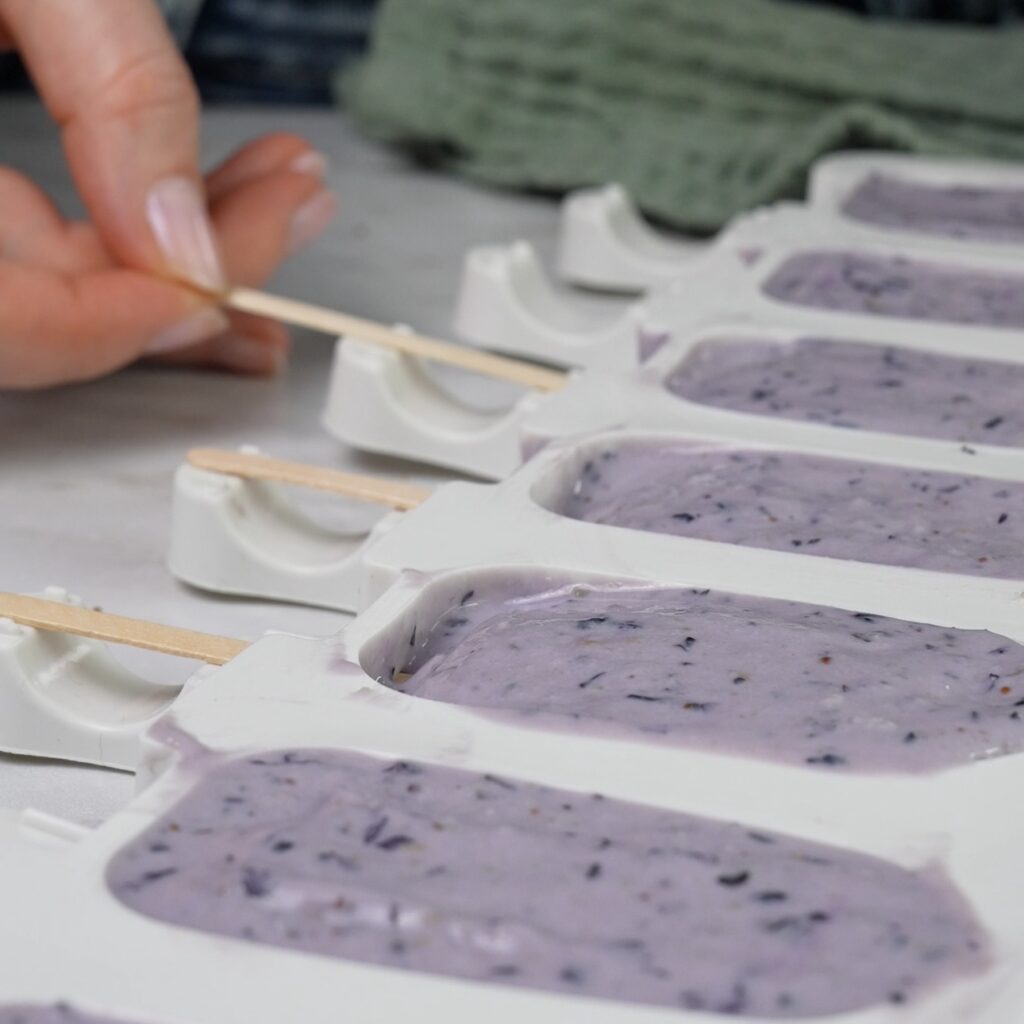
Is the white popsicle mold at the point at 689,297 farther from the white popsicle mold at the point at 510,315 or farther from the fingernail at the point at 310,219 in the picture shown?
the fingernail at the point at 310,219

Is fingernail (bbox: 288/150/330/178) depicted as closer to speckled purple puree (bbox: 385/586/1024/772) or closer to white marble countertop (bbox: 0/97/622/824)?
white marble countertop (bbox: 0/97/622/824)

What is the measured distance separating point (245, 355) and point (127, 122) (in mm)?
221

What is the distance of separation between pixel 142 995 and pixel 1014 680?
0.31 m

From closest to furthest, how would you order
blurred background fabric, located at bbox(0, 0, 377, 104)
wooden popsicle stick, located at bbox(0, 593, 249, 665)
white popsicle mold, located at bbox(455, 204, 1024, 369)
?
wooden popsicle stick, located at bbox(0, 593, 249, 665), white popsicle mold, located at bbox(455, 204, 1024, 369), blurred background fabric, located at bbox(0, 0, 377, 104)

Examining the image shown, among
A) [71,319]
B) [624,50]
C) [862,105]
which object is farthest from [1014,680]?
[624,50]

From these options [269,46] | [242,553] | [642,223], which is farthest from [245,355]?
[269,46]

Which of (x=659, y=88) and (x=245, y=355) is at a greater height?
(x=659, y=88)

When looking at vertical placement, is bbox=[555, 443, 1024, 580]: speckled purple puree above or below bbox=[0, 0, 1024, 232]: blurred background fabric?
below

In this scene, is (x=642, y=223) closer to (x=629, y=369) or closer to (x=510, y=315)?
(x=510, y=315)

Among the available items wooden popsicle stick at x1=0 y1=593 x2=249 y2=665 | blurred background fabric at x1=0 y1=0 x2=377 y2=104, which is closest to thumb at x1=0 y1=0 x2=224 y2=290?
wooden popsicle stick at x1=0 y1=593 x2=249 y2=665

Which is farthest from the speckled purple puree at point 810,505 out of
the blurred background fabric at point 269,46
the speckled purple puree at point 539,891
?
the blurred background fabric at point 269,46

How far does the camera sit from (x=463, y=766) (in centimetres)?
52

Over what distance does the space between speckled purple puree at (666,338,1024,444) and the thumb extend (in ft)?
1.02

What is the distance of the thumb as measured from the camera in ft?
3.35
